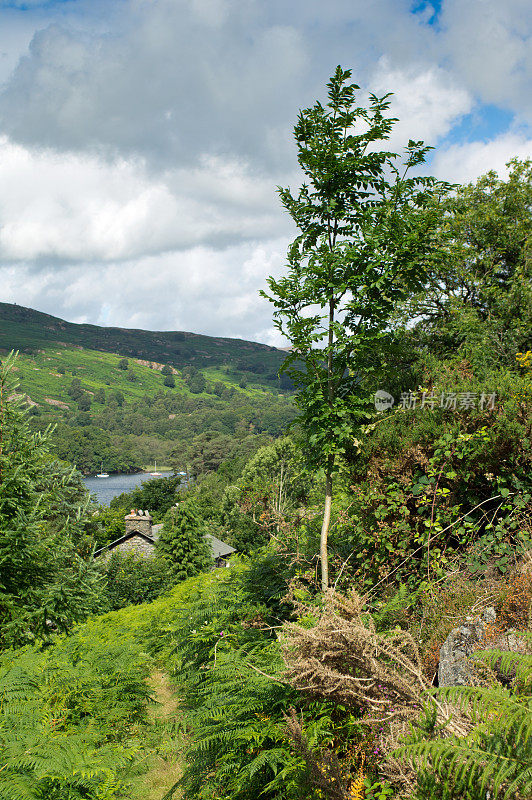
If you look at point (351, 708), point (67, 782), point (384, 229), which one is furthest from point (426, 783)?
point (384, 229)

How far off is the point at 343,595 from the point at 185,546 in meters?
20.7

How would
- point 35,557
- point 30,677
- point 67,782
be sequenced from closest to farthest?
point 67,782 → point 30,677 → point 35,557

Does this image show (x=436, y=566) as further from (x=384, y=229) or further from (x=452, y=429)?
(x=384, y=229)

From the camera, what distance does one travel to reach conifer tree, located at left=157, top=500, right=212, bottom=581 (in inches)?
939

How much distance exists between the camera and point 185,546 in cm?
2397

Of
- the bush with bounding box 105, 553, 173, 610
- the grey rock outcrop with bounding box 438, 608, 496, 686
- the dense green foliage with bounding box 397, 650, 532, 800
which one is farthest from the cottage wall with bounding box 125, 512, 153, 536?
the dense green foliage with bounding box 397, 650, 532, 800

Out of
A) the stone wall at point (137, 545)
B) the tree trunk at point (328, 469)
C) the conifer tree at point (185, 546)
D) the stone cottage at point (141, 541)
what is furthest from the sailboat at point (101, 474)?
the tree trunk at point (328, 469)

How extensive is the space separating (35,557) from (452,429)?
703 cm

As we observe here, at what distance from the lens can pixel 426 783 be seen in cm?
221

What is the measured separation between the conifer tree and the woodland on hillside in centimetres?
1513

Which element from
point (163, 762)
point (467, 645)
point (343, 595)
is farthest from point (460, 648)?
point (163, 762)

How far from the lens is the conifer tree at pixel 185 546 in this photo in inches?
939

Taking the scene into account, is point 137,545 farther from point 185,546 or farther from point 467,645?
point 467,645

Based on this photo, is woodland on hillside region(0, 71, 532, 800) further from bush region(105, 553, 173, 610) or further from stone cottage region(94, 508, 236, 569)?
stone cottage region(94, 508, 236, 569)
